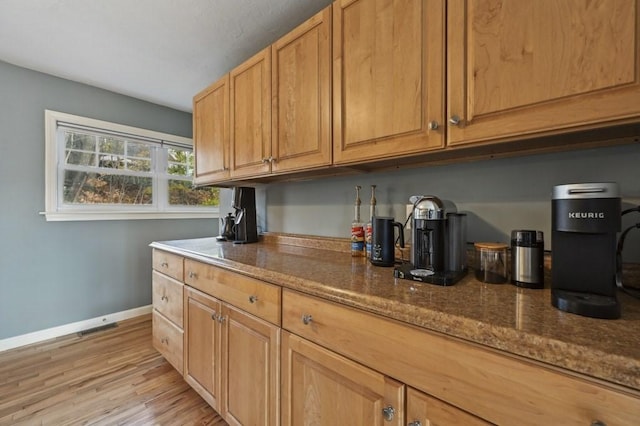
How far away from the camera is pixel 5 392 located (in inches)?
68.8

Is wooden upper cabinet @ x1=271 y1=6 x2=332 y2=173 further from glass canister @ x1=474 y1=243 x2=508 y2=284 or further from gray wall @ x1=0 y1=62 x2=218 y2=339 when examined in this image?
gray wall @ x1=0 y1=62 x2=218 y2=339

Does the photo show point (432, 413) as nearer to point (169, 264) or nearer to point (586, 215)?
point (586, 215)

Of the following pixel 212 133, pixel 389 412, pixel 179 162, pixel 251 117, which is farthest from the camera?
pixel 179 162

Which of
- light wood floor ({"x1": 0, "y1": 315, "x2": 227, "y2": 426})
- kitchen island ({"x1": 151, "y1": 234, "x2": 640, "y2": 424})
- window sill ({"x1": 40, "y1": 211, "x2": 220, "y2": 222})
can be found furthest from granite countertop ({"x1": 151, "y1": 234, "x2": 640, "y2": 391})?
window sill ({"x1": 40, "y1": 211, "x2": 220, "y2": 222})

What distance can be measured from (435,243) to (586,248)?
39 cm

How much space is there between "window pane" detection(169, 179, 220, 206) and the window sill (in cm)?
14

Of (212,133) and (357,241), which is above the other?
(212,133)

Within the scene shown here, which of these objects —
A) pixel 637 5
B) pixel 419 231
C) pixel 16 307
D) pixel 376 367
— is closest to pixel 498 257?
pixel 419 231

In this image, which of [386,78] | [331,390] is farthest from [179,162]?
[331,390]

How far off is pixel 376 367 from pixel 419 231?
490mm

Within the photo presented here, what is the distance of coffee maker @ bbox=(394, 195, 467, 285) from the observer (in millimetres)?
952

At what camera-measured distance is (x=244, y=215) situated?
198 cm

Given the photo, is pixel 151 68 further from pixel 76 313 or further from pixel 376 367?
pixel 376 367

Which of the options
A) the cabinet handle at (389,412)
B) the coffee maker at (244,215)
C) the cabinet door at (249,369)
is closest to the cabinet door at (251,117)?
the coffee maker at (244,215)
